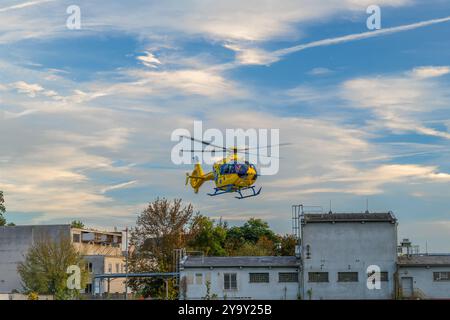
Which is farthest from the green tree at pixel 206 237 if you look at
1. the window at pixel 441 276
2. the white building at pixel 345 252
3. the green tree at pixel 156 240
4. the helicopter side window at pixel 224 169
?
the window at pixel 441 276

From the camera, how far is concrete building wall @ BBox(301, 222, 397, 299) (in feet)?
213

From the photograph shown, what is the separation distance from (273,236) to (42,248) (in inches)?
1622

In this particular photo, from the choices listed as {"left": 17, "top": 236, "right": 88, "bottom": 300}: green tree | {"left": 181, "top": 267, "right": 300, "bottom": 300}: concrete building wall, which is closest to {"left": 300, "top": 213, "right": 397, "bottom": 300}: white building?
{"left": 181, "top": 267, "right": 300, "bottom": 300}: concrete building wall

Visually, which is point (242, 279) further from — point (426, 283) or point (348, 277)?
point (426, 283)

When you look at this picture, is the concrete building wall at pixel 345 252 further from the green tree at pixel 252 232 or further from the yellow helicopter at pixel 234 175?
the green tree at pixel 252 232

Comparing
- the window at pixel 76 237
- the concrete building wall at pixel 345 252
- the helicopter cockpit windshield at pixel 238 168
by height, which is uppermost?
the helicopter cockpit windshield at pixel 238 168

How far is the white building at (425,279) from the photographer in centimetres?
6316

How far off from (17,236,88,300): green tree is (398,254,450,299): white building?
4269 cm

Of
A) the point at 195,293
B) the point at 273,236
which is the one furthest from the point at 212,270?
the point at 273,236

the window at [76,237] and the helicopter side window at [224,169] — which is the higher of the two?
the helicopter side window at [224,169]

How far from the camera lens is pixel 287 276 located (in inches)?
2574

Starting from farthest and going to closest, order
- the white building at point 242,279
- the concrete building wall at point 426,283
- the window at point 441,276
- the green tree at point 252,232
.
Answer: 1. the green tree at point 252,232
2. the white building at point 242,279
3. the window at point 441,276
4. the concrete building wall at point 426,283

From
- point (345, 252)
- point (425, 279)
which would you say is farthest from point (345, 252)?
Result: point (425, 279)
